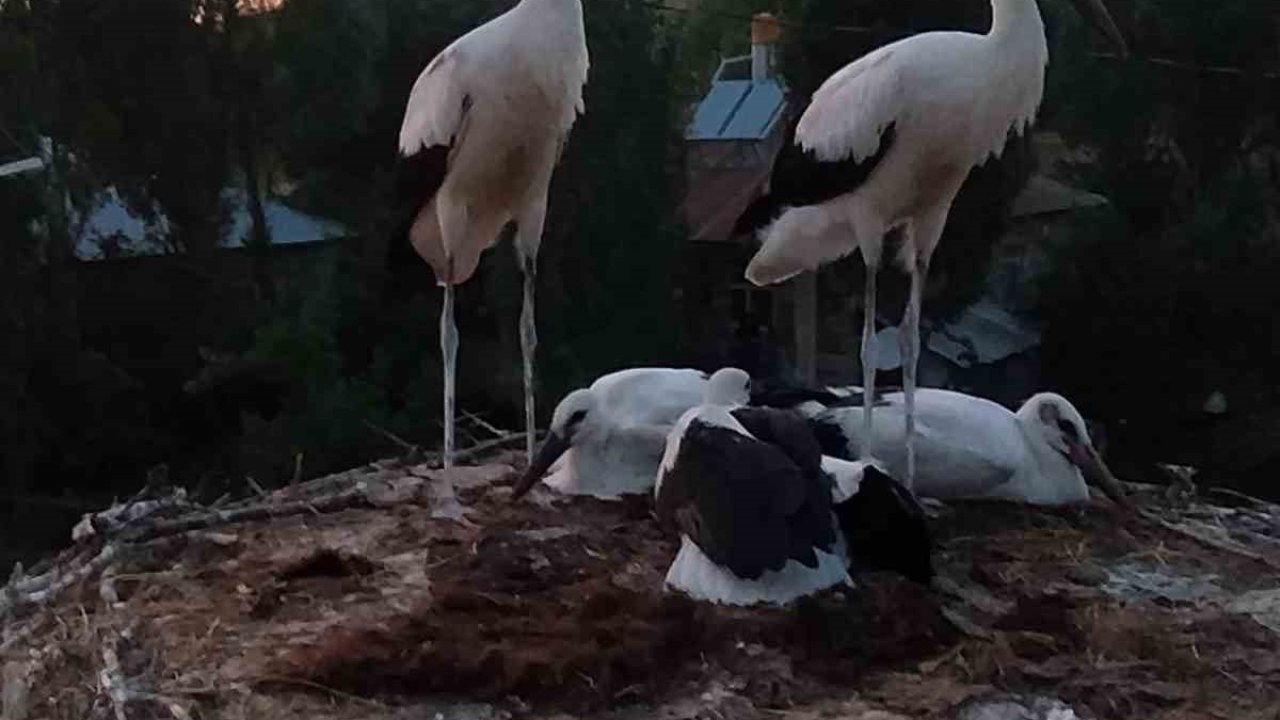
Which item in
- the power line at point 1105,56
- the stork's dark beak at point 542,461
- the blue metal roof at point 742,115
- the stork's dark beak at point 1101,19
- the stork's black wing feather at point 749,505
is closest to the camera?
the stork's black wing feather at point 749,505

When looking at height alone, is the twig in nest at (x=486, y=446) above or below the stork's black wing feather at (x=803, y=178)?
below

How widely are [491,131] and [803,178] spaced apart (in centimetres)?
99

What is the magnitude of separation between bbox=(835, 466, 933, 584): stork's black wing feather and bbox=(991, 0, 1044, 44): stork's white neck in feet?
4.58

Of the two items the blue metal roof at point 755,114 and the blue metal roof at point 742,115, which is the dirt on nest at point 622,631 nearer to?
the blue metal roof at point 742,115

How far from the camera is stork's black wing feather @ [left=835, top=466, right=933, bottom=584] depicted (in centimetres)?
459

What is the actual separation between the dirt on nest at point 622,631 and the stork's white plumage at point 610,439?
288 millimetres

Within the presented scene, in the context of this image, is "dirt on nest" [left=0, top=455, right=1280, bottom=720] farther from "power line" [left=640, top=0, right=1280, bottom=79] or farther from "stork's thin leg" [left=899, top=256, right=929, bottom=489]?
"power line" [left=640, top=0, right=1280, bottom=79]

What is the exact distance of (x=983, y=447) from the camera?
218 inches

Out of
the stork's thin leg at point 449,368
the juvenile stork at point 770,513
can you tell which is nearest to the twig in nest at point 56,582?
the stork's thin leg at point 449,368

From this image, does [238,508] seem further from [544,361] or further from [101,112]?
[101,112]

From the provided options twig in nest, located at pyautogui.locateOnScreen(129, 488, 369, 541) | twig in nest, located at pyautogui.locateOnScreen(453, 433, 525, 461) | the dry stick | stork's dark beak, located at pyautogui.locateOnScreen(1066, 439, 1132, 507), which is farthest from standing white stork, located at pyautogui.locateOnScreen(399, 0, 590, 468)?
the dry stick

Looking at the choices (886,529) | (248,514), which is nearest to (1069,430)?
(886,529)

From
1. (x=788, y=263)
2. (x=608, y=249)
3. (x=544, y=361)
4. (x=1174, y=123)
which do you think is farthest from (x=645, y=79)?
(x=788, y=263)

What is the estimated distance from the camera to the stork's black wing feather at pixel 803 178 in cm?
534
